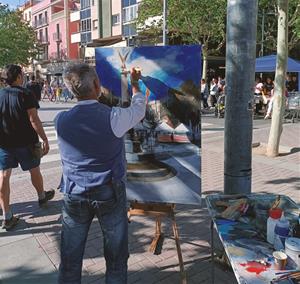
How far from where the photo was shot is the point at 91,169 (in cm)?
258

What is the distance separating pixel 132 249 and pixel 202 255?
27.3 inches

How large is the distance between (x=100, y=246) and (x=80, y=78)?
2.14m

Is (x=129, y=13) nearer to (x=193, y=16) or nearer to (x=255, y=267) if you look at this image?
(x=193, y=16)

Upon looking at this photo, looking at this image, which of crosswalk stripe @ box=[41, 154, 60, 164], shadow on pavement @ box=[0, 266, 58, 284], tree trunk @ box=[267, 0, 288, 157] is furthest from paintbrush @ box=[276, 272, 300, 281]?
crosswalk stripe @ box=[41, 154, 60, 164]

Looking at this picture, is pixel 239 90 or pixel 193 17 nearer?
pixel 239 90

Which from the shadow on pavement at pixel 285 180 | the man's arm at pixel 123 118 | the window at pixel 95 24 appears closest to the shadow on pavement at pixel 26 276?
the man's arm at pixel 123 118

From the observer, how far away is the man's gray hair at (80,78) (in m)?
2.51

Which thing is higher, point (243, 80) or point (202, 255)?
point (243, 80)

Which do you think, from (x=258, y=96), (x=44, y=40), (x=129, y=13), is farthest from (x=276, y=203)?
(x=44, y=40)

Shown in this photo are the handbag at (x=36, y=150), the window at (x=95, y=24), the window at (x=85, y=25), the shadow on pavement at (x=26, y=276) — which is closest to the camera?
the shadow on pavement at (x=26, y=276)

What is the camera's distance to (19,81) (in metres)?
4.56

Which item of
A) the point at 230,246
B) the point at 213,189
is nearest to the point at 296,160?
the point at 213,189

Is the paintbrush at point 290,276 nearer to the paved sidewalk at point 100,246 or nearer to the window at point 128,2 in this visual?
the paved sidewalk at point 100,246

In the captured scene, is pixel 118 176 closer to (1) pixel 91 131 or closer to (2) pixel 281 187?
(1) pixel 91 131
